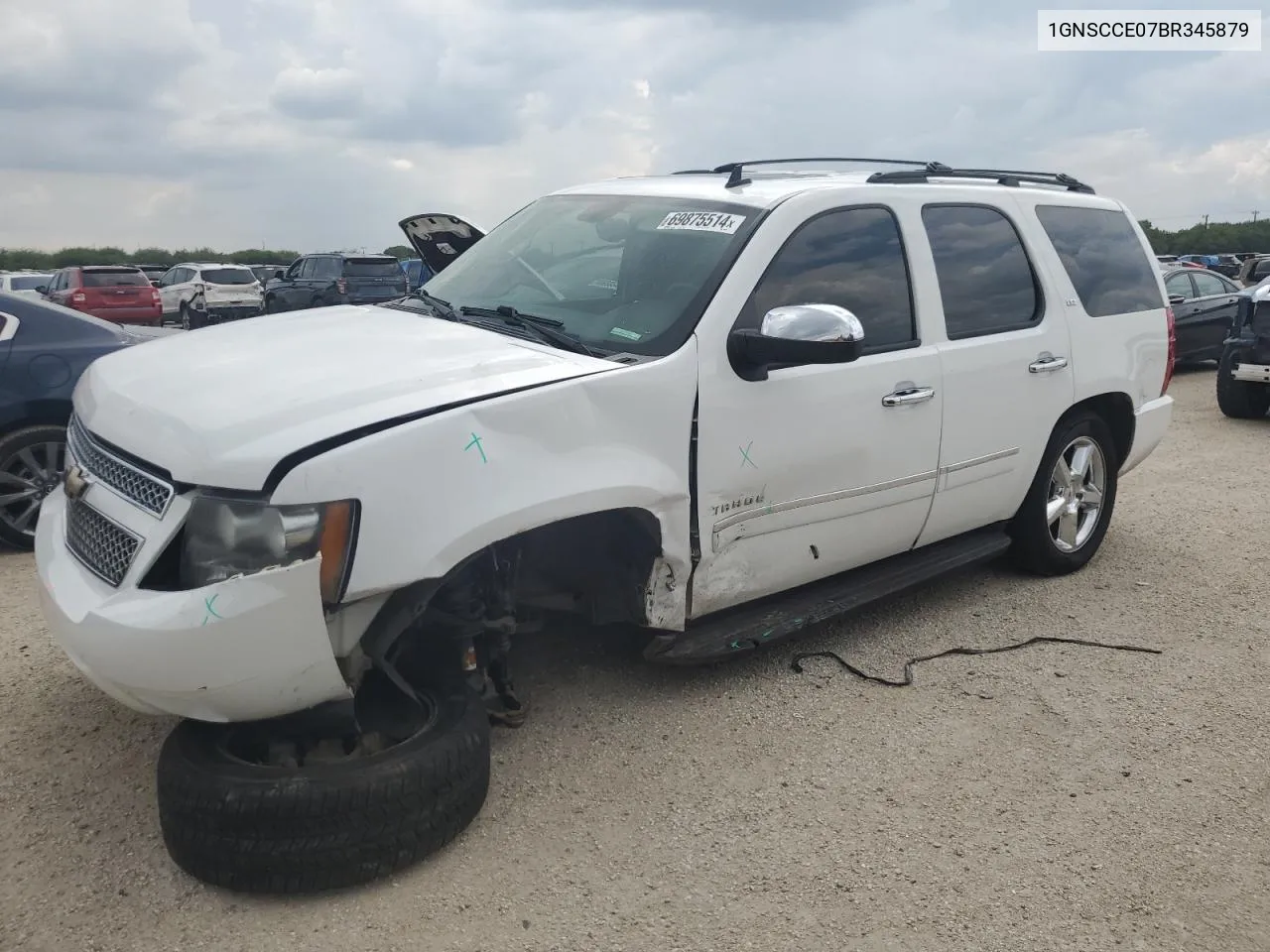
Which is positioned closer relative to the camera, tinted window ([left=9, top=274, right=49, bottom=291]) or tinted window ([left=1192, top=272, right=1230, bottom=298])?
tinted window ([left=1192, top=272, right=1230, bottom=298])

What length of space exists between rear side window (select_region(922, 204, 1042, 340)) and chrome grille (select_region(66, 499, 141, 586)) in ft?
10.0

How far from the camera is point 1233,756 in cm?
350

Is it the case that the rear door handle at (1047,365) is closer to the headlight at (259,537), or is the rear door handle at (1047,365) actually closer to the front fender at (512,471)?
the front fender at (512,471)

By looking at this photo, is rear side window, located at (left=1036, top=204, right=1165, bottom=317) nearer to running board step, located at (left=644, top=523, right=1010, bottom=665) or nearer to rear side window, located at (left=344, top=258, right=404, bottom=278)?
running board step, located at (left=644, top=523, right=1010, bottom=665)

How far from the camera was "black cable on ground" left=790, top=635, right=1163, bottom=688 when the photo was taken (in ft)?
13.1

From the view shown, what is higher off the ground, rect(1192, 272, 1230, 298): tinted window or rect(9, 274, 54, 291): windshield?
rect(1192, 272, 1230, 298): tinted window

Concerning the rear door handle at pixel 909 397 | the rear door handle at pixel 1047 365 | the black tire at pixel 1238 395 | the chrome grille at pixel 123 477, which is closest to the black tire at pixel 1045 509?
the rear door handle at pixel 1047 365

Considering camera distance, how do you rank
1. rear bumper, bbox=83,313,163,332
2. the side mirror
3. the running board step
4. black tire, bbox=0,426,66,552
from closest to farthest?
1. the side mirror
2. the running board step
3. black tire, bbox=0,426,66,552
4. rear bumper, bbox=83,313,163,332

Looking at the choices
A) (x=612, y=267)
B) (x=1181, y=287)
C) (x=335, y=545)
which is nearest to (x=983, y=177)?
(x=612, y=267)

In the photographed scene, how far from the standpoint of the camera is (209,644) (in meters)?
2.44

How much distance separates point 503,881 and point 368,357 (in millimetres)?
1494

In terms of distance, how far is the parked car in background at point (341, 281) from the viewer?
21.4m

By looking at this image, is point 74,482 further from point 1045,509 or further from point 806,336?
point 1045,509

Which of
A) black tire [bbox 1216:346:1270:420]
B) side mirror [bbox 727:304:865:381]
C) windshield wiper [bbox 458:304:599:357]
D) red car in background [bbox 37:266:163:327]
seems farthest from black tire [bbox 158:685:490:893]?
red car in background [bbox 37:266:163:327]
